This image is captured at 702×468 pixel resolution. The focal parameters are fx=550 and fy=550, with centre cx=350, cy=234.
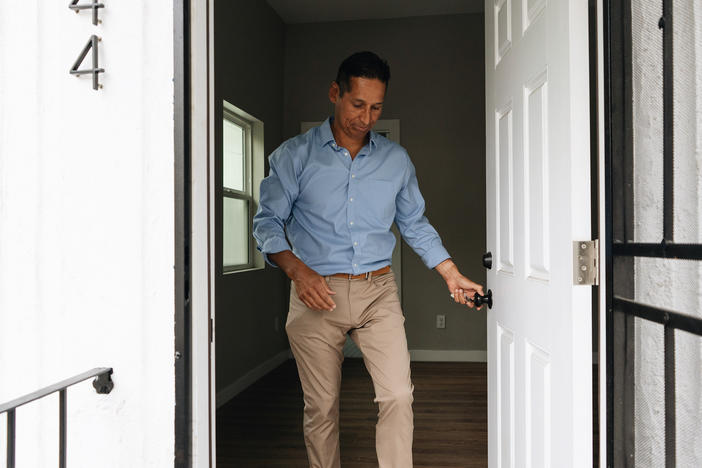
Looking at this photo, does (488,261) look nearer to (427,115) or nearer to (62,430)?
(62,430)

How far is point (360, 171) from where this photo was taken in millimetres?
2049

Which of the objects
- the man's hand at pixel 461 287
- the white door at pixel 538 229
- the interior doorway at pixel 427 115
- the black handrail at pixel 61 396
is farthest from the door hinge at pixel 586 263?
the interior doorway at pixel 427 115

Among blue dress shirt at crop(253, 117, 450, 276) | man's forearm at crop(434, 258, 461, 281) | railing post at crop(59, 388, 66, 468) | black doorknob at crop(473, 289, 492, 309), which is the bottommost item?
railing post at crop(59, 388, 66, 468)

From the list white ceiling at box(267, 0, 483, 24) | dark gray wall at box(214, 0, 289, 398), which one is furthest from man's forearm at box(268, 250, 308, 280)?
white ceiling at box(267, 0, 483, 24)

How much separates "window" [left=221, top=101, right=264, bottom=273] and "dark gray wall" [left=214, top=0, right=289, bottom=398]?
0.11 metres

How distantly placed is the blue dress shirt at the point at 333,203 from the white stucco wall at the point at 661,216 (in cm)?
95

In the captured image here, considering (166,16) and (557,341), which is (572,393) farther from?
(166,16)

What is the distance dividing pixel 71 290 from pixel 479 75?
4.56 metres

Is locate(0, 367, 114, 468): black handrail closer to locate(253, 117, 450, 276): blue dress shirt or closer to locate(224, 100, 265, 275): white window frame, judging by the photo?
locate(253, 117, 450, 276): blue dress shirt

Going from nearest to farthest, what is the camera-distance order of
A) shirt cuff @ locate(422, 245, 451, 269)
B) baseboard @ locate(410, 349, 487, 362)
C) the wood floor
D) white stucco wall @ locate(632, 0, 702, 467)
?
white stucco wall @ locate(632, 0, 702, 467) → shirt cuff @ locate(422, 245, 451, 269) → the wood floor → baseboard @ locate(410, 349, 487, 362)

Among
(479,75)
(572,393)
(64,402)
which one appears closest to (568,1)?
(572,393)

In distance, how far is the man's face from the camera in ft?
6.35

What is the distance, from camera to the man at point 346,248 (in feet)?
6.28

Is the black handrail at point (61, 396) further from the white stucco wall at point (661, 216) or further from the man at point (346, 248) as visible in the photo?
the white stucco wall at point (661, 216)
